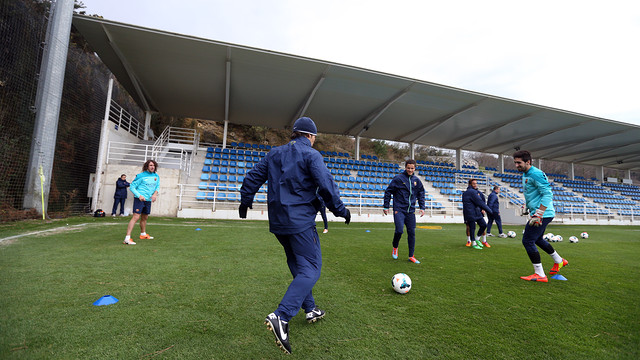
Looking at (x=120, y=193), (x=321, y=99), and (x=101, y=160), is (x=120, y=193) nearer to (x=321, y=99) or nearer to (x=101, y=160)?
(x=101, y=160)

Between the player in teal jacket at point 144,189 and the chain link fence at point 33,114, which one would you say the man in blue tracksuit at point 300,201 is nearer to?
the player in teal jacket at point 144,189

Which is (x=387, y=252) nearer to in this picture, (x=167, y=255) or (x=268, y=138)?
(x=167, y=255)

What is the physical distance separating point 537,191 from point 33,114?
14.6 m

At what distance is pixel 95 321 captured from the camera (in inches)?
91.4

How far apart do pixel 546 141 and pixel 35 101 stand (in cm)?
3255

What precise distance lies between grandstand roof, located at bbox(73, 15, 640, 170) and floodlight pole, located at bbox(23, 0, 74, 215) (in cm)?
145

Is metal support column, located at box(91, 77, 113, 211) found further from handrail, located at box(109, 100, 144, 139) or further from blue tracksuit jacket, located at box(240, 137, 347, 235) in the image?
blue tracksuit jacket, located at box(240, 137, 347, 235)

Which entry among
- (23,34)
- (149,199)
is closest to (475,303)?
(149,199)

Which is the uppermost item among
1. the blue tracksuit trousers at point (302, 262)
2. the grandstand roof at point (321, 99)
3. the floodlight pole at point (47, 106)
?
the grandstand roof at point (321, 99)

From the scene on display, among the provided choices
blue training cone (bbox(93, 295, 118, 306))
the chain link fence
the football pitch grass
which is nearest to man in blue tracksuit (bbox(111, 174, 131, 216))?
the chain link fence

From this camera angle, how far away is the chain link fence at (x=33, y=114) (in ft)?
29.6

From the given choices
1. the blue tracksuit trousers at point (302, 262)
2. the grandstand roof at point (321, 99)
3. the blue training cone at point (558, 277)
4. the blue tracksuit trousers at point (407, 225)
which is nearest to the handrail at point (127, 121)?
the grandstand roof at point (321, 99)

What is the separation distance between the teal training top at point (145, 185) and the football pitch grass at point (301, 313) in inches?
50.1

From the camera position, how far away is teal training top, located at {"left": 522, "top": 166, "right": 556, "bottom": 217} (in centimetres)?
401
